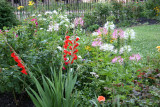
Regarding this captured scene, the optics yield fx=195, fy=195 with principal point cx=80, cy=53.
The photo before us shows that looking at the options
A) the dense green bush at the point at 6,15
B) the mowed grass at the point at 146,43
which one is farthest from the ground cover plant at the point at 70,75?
the dense green bush at the point at 6,15

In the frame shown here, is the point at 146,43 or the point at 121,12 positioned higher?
the point at 121,12

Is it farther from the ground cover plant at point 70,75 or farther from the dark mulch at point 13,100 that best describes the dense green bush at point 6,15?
the dark mulch at point 13,100

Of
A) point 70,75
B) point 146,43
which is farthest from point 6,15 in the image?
point 70,75

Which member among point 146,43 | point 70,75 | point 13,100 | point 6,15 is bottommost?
point 13,100

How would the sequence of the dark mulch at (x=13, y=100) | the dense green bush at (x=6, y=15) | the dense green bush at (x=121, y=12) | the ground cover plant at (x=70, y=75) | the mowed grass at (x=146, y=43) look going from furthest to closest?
the dense green bush at (x=121, y=12)
the dense green bush at (x=6, y=15)
the mowed grass at (x=146, y=43)
the dark mulch at (x=13, y=100)
the ground cover plant at (x=70, y=75)

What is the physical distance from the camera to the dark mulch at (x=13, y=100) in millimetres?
2797

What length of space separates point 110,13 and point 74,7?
2.12 meters

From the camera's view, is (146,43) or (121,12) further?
(121,12)

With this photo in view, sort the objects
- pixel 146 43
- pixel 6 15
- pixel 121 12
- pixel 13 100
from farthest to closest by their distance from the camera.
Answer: pixel 121 12 → pixel 6 15 → pixel 146 43 → pixel 13 100

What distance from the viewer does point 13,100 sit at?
289 cm

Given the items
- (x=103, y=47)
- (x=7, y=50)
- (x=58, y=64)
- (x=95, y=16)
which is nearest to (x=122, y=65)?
(x=103, y=47)

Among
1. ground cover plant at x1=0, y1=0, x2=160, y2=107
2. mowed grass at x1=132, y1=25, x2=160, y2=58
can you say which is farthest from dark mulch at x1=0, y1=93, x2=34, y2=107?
mowed grass at x1=132, y1=25, x2=160, y2=58

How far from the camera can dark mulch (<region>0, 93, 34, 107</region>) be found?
2.80 meters

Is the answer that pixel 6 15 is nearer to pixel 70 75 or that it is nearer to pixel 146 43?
pixel 146 43
